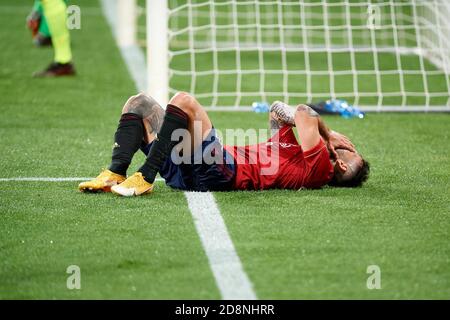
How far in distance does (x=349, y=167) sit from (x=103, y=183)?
1.52 m

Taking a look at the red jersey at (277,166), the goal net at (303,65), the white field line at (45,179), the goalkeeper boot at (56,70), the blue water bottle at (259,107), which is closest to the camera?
the red jersey at (277,166)

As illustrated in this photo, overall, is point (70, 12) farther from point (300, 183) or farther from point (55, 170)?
point (300, 183)

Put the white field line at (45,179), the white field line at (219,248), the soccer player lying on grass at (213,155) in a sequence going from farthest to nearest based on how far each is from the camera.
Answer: the white field line at (45,179) → the soccer player lying on grass at (213,155) → the white field line at (219,248)

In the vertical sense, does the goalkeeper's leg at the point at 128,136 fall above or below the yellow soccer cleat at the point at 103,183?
above

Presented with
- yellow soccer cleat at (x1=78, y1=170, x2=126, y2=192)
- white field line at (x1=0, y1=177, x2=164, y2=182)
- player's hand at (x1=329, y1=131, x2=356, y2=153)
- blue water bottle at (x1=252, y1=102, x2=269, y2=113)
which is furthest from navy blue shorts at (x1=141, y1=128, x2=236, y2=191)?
blue water bottle at (x1=252, y1=102, x2=269, y2=113)

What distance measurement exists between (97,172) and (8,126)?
5.89ft

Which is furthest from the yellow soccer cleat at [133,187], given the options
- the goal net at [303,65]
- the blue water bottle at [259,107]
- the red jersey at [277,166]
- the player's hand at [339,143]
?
the blue water bottle at [259,107]

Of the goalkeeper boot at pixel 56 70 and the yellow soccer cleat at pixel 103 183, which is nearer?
the yellow soccer cleat at pixel 103 183

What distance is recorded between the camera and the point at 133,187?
5867mm

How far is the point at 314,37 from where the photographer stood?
550 inches

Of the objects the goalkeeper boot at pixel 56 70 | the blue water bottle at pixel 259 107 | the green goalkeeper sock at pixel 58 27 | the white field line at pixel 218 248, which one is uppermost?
the green goalkeeper sock at pixel 58 27

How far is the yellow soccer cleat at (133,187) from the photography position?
19.2 feet

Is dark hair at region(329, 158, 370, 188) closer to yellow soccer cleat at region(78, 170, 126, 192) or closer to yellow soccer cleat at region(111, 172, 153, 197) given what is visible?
yellow soccer cleat at region(111, 172, 153, 197)

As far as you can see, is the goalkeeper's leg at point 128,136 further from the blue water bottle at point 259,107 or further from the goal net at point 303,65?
the blue water bottle at point 259,107
